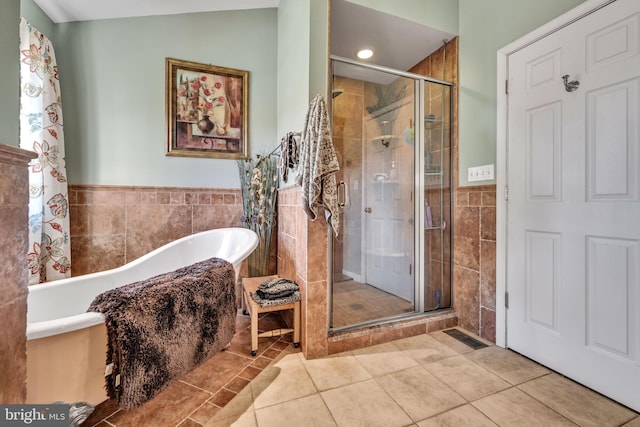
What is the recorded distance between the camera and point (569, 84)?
61.4 inches

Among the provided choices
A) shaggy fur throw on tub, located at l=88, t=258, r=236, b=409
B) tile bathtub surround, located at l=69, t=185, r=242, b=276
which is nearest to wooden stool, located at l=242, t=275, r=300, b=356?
shaggy fur throw on tub, located at l=88, t=258, r=236, b=409

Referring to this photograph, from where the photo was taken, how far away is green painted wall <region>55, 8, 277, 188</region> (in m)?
2.21

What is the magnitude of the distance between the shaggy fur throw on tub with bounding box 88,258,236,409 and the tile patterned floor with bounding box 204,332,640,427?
13.3 inches

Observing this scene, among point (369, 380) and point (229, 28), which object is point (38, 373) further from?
point (229, 28)

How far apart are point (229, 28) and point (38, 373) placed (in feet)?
9.45

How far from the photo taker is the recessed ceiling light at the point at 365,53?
2545 mm

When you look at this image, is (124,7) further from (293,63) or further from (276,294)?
(276,294)

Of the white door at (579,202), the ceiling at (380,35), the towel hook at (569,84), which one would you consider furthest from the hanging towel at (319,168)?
the towel hook at (569,84)

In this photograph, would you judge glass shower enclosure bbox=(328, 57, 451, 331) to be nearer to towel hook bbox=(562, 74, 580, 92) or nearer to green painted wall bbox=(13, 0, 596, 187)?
green painted wall bbox=(13, 0, 596, 187)

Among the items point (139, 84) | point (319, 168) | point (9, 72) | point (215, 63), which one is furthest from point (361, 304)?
point (139, 84)

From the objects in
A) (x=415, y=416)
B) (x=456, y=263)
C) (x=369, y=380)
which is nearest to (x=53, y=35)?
(x=369, y=380)

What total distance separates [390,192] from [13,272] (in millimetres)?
2490

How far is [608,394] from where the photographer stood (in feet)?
4.62

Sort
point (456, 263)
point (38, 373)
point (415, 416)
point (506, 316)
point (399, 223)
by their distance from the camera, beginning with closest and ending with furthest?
point (38, 373) → point (415, 416) → point (506, 316) → point (456, 263) → point (399, 223)
